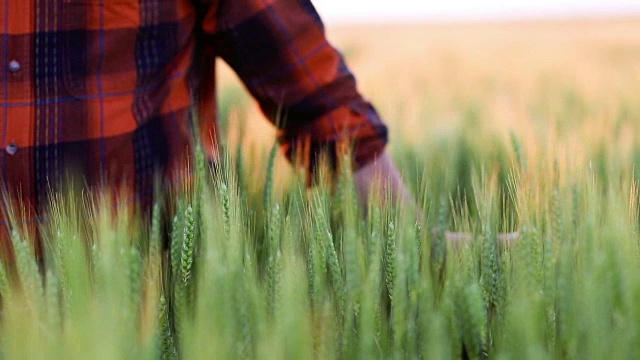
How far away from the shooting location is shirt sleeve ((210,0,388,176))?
1039mm

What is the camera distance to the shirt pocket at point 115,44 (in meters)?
0.99

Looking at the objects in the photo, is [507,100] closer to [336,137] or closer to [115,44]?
[336,137]

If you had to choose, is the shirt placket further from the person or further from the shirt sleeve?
the shirt sleeve

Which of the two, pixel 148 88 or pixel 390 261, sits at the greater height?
pixel 148 88

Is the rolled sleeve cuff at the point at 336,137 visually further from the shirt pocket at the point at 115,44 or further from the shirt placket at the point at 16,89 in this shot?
the shirt placket at the point at 16,89

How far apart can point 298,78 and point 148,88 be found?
196 millimetres

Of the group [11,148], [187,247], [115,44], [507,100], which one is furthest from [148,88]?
[507,100]

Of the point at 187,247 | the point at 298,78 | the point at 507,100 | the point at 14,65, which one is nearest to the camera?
the point at 187,247

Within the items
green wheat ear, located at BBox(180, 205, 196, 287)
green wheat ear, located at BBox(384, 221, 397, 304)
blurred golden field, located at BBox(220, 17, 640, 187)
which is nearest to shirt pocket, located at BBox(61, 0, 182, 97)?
blurred golden field, located at BBox(220, 17, 640, 187)

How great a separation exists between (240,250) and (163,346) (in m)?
0.11

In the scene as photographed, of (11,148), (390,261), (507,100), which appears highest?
(11,148)

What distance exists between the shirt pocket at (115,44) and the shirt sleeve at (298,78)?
0.08m

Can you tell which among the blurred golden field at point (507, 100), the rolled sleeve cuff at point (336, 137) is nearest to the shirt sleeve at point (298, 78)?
the rolled sleeve cuff at point (336, 137)

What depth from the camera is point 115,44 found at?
1008 millimetres
